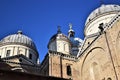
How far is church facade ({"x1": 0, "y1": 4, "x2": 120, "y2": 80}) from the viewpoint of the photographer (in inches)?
671

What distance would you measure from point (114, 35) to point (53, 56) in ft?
20.4

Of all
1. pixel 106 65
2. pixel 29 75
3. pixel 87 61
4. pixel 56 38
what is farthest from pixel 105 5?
pixel 29 75

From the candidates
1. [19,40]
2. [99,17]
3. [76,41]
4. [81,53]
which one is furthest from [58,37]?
[76,41]

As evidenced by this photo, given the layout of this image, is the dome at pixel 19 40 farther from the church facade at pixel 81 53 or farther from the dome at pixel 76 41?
the dome at pixel 76 41

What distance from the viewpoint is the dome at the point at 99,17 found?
83.2 ft

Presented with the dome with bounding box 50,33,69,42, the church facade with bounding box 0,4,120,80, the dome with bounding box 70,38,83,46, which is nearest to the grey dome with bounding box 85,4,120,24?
the church facade with bounding box 0,4,120,80

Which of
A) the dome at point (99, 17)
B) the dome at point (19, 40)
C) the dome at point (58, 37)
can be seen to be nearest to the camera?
the dome at point (58, 37)

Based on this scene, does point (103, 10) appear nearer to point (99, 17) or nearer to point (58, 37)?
point (99, 17)

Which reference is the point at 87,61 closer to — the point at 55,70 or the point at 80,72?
the point at 80,72

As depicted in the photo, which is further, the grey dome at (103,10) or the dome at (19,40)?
the dome at (19,40)

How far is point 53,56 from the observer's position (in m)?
20.3

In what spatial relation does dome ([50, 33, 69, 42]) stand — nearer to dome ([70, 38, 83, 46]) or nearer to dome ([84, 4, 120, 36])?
dome ([84, 4, 120, 36])

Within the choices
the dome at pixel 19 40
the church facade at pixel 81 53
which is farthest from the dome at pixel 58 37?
the dome at pixel 19 40

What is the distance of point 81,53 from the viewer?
21312mm
